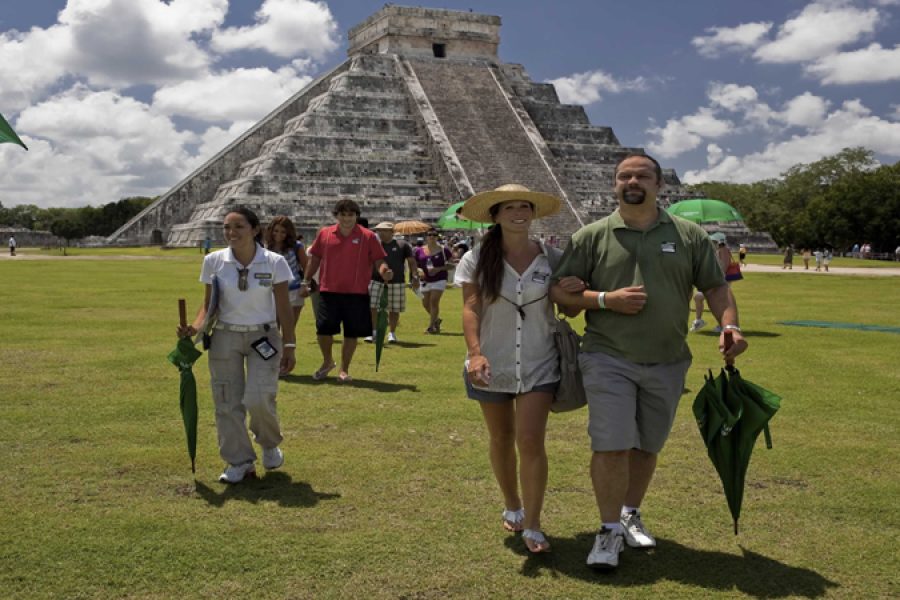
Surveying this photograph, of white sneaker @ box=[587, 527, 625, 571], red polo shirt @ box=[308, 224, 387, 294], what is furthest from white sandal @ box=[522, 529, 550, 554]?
red polo shirt @ box=[308, 224, 387, 294]

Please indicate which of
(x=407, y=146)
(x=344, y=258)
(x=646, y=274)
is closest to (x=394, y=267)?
(x=344, y=258)

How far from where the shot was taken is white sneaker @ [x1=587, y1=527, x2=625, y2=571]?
14.2ft

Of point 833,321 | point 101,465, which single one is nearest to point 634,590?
point 101,465

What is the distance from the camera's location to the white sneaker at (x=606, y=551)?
4328 millimetres

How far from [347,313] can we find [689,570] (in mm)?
5578

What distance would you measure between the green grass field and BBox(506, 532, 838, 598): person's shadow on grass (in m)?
0.01

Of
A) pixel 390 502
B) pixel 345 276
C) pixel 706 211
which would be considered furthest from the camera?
pixel 706 211

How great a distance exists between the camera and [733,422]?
14.8 feet

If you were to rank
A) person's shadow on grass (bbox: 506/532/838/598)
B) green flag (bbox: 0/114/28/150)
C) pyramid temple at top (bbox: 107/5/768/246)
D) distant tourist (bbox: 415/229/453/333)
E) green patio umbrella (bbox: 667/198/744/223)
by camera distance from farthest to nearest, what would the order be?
pyramid temple at top (bbox: 107/5/768/246) < green patio umbrella (bbox: 667/198/744/223) < distant tourist (bbox: 415/229/453/333) < green flag (bbox: 0/114/28/150) < person's shadow on grass (bbox: 506/532/838/598)

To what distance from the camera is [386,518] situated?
5.09m

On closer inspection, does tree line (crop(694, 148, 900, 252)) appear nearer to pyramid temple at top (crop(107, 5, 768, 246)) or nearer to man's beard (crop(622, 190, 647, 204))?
pyramid temple at top (crop(107, 5, 768, 246))

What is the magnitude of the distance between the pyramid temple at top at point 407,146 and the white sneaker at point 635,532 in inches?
1449

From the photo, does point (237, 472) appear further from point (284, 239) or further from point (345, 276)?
point (284, 239)

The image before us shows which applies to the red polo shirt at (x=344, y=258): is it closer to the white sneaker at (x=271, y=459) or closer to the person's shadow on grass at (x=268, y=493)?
the white sneaker at (x=271, y=459)
